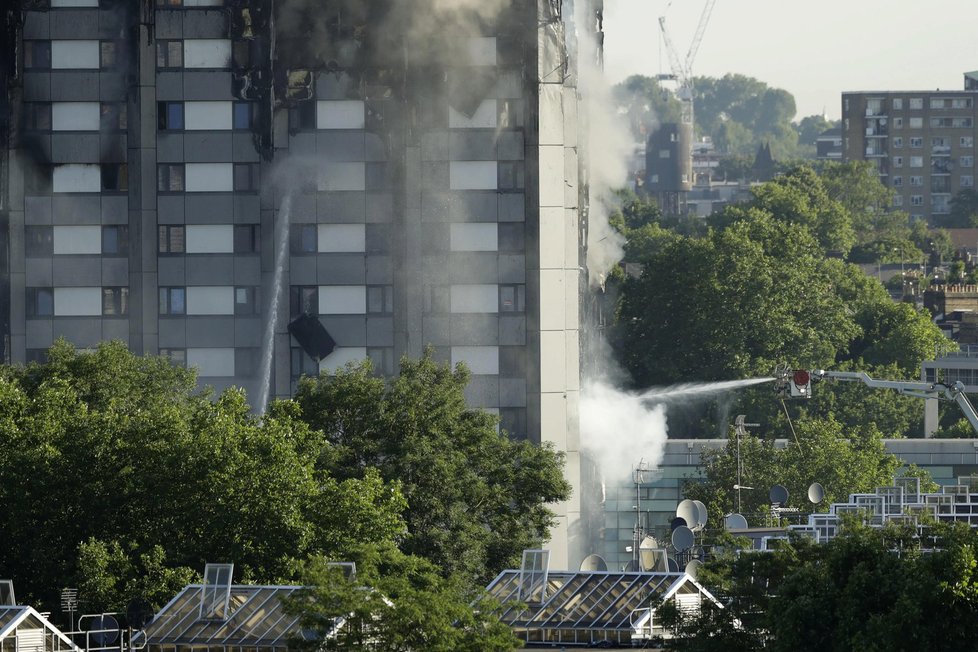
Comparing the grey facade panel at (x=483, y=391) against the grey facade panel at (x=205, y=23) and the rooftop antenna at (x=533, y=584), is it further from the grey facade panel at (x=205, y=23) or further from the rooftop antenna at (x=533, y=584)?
the rooftop antenna at (x=533, y=584)

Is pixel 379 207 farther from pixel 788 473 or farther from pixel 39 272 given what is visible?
pixel 788 473

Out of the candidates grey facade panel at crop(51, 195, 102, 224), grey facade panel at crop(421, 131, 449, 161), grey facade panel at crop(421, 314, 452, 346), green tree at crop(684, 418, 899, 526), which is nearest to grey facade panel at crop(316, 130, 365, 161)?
grey facade panel at crop(421, 131, 449, 161)

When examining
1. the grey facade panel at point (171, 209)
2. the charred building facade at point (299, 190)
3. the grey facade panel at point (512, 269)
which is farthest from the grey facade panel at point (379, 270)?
the grey facade panel at point (171, 209)

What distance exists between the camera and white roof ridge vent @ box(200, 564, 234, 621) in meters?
94.2

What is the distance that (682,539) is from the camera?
11038 cm

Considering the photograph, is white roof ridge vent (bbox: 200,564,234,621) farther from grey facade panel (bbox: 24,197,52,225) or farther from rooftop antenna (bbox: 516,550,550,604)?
grey facade panel (bbox: 24,197,52,225)

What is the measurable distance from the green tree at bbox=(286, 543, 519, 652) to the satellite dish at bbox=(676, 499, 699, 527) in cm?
3292

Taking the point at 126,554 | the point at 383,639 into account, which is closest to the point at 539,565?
the point at 126,554

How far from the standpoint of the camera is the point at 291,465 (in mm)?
106750

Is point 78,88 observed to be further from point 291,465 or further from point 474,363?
point 291,465

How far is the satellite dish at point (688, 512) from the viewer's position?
123m

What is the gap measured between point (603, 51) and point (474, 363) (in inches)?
1493

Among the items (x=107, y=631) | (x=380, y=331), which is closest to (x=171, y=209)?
(x=380, y=331)

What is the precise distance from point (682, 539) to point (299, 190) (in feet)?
148
